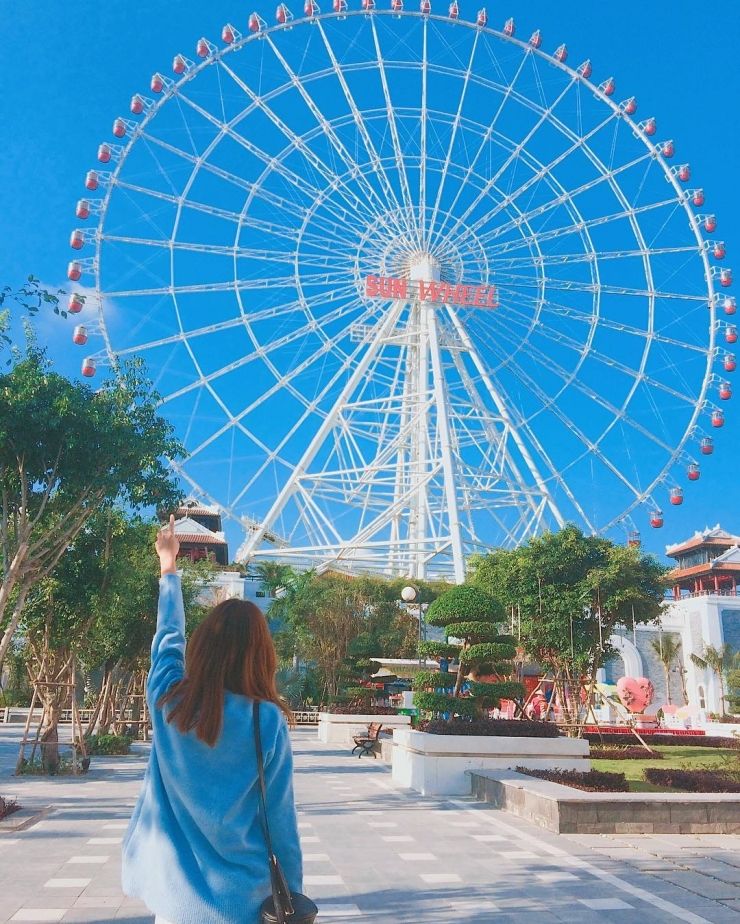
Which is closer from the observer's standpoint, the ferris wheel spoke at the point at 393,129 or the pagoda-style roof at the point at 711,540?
the ferris wheel spoke at the point at 393,129

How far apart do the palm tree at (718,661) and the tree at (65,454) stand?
4034 cm

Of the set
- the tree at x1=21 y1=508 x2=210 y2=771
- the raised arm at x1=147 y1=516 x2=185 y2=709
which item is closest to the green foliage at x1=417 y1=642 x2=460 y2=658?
the tree at x1=21 y1=508 x2=210 y2=771

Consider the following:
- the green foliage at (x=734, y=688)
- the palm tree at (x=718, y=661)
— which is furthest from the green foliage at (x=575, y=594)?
the palm tree at (x=718, y=661)

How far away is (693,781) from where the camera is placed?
12617mm

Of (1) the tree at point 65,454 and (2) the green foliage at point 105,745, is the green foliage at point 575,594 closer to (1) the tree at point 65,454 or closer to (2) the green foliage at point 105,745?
(2) the green foliage at point 105,745

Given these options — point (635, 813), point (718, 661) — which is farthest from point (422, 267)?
point (635, 813)

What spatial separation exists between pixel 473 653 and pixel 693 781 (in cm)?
472

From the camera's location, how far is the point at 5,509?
1279cm

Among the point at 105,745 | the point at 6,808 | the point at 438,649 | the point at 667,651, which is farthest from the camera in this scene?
the point at 667,651

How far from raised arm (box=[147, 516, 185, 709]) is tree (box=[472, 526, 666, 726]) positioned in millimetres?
25664

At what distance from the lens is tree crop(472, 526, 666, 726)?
28484 millimetres

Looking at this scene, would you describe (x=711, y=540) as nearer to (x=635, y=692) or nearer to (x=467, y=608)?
(x=635, y=692)

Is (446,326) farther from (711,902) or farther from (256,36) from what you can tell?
(711,902)

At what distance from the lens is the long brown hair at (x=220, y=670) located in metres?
2.56
